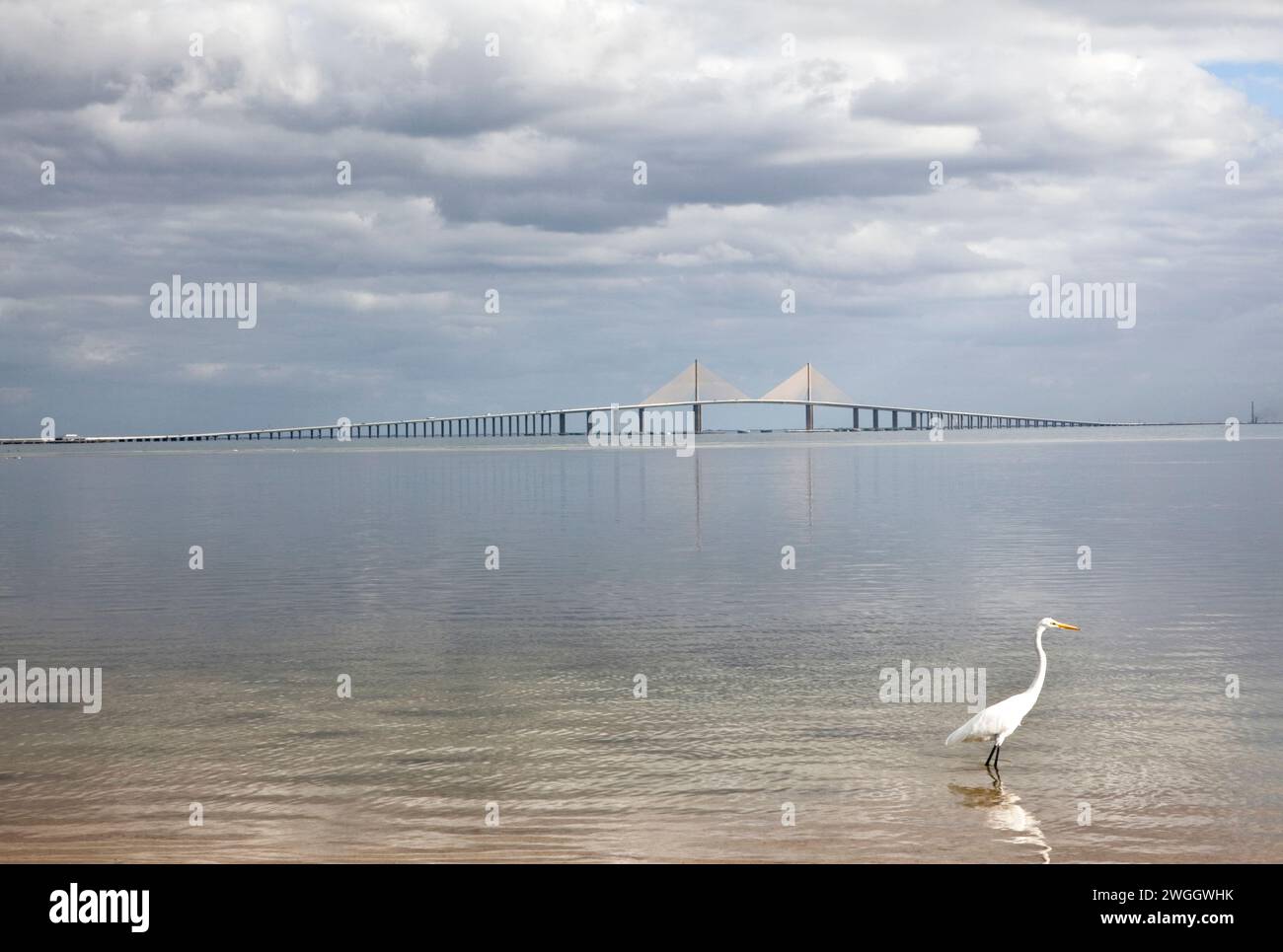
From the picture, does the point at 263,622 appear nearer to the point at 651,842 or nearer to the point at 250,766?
the point at 250,766

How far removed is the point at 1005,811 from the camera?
10.6 metres

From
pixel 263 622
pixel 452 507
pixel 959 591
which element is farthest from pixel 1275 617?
pixel 452 507

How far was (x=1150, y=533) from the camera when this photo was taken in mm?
36656

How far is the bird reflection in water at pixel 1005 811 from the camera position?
9891 mm

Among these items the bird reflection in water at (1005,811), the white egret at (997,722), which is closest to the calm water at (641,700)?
the bird reflection in water at (1005,811)

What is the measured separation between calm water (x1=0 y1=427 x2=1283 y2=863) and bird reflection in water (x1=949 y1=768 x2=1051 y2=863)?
0.09 feet

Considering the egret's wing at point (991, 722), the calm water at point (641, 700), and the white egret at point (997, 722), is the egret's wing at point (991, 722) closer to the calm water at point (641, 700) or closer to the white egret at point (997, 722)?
the white egret at point (997, 722)

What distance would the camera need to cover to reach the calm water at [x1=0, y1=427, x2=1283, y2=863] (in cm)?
1020

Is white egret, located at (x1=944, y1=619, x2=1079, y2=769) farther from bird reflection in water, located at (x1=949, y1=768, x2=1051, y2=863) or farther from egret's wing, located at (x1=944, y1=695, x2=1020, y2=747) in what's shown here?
bird reflection in water, located at (x1=949, y1=768, x2=1051, y2=863)

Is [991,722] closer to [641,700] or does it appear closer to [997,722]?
[997,722]
